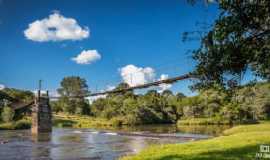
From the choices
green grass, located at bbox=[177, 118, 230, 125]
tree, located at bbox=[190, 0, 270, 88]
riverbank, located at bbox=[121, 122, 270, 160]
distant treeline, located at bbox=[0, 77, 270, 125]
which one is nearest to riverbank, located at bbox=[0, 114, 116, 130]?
distant treeline, located at bbox=[0, 77, 270, 125]

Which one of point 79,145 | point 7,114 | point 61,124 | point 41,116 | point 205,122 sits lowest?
point 79,145

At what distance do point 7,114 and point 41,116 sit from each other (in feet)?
68.4

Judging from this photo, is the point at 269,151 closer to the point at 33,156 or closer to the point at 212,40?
the point at 212,40

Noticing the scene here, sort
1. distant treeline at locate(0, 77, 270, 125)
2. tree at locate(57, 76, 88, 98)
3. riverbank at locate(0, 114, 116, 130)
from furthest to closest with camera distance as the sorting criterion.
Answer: tree at locate(57, 76, 88, 98) < riverbank at locate(0, 114, 116, 130) < distant treeline at locate(0, 77, 270, 125)

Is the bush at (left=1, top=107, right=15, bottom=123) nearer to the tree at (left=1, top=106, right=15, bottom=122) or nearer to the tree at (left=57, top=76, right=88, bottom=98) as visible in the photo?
the tree at (left=1, top=106, right=15, bottom=122)

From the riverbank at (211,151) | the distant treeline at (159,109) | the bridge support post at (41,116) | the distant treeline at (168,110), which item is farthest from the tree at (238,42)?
the distant treeline at (168,110)

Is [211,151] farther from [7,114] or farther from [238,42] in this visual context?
[7,114]

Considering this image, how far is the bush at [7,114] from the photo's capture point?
7838 cm

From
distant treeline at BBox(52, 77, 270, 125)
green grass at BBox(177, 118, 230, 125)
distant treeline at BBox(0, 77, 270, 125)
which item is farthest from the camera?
green grass at BBox(177, 118, 230, 125)

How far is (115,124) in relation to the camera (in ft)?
290

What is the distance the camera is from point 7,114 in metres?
78.8

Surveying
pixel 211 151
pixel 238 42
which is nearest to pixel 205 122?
pixel 211 151

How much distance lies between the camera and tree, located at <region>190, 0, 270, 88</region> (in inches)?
454

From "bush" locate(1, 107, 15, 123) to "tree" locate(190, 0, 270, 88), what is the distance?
72.2 metres
